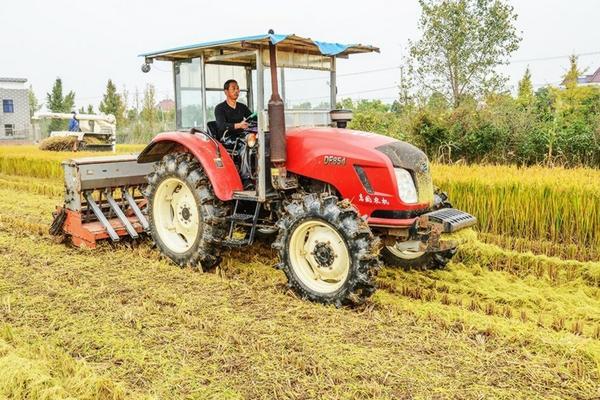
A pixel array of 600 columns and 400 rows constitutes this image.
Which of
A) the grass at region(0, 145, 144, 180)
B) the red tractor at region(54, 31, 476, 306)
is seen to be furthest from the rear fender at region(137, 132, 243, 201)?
the grass at region(0, 145, 144, 180)

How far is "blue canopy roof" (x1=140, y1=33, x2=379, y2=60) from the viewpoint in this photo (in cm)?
556

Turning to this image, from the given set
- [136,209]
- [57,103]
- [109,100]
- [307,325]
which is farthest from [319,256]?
[57,103]

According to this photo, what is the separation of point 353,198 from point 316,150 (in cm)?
60

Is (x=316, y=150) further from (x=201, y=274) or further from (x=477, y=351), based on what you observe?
(x=477, y=351)

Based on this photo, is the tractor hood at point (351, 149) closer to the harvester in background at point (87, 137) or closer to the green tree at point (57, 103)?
the harvester in background at point (87, 137)

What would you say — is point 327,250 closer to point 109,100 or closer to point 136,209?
point 136,209

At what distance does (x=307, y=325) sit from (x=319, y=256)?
79 centimetres

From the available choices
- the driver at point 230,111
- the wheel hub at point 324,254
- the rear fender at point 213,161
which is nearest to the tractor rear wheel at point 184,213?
the rear fender at point 213,161

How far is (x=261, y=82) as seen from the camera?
585 centimetres

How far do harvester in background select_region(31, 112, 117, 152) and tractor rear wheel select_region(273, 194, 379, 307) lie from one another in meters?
19.1

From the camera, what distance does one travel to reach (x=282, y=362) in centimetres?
407

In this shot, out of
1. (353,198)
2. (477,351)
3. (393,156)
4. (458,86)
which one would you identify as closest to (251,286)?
(353,198)

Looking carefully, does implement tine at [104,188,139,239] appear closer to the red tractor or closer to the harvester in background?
the red tractor

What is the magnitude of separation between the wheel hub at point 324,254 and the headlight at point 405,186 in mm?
801
